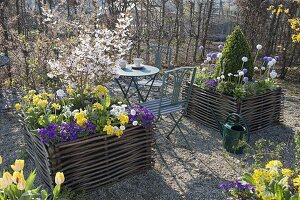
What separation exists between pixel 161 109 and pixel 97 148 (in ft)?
4.26

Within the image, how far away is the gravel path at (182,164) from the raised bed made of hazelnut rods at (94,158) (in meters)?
0.15

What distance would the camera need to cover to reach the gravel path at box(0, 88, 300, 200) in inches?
130

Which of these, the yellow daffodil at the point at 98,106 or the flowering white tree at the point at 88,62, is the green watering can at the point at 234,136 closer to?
the flowering white tree at the point at 88,62

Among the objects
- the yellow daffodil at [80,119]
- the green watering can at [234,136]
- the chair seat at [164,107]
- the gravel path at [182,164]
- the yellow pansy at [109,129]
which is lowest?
the gravel path at [182,164]

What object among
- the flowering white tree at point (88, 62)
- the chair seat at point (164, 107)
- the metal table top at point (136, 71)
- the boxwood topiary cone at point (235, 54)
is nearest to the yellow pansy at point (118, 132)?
the flowering white tree at point (88, 62)

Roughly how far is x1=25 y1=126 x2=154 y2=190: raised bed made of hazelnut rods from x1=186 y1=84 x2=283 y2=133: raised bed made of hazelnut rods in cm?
163

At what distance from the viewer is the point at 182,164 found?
12.8 feet

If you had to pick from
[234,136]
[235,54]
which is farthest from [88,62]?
[235,54]

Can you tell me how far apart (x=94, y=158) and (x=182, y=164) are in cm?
125

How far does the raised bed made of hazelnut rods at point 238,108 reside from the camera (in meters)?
4.62

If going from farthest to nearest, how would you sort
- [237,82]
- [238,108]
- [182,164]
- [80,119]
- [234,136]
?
[237,82] → [238,108] → [234,136] → [182,164] → [80,119]

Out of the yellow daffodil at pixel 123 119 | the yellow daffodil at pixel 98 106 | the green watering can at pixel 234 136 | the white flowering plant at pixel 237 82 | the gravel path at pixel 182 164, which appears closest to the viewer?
the yellow daffodil at pixel 123 119

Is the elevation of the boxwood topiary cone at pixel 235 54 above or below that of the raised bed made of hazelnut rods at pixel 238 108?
above

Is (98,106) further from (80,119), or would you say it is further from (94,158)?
(94,158)
